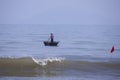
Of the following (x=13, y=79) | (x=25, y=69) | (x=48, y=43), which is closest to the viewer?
(x=13, y=79)

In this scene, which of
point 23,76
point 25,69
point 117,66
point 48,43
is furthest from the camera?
point 48,43

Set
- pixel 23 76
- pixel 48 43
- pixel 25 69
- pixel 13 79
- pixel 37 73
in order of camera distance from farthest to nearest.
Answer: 1. pixel 48 43
2. pixel 25 69
3. pixel 37 73
4. pixel 23 76
5. pixel 13 79

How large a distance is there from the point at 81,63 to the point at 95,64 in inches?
44.2

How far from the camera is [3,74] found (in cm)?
2142

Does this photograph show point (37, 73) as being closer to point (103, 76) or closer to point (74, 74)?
point (74, 74)

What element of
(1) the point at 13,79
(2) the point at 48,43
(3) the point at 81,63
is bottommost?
(1) the point at 13,79

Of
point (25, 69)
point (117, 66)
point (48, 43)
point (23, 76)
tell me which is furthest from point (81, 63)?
point (48, 43)

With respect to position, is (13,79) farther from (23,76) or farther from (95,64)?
(95,64)

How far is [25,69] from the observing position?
78.4ft

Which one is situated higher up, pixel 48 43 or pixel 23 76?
pixel 48 43

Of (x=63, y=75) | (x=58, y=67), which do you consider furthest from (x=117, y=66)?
(x=63, y=75)

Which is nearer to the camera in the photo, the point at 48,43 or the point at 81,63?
the point at 81,63

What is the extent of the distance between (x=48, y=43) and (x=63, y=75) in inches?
1004

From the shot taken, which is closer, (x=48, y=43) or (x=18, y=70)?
(x=18, y=70)
